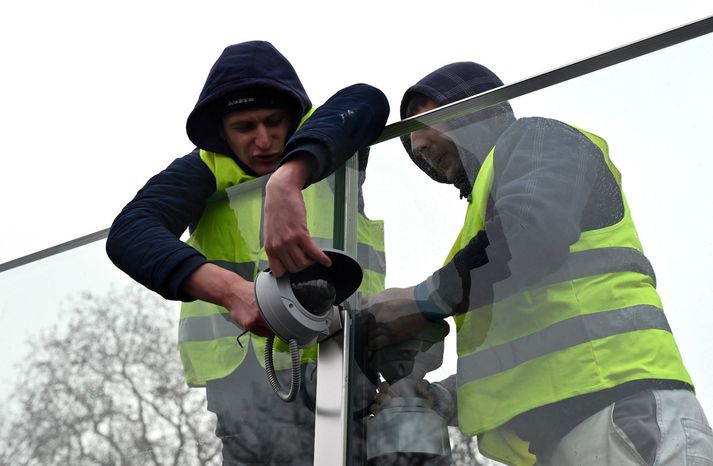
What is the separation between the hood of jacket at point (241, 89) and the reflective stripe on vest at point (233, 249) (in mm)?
102

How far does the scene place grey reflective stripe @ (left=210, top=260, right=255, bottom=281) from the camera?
2691 mm

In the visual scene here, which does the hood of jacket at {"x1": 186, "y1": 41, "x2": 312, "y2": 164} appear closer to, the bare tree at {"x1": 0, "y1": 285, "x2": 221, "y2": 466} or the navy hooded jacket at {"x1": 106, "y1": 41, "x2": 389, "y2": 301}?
the navy hooded jacket at {"x1": 106, "y1": 41, "x2": 389, "y2": 301}

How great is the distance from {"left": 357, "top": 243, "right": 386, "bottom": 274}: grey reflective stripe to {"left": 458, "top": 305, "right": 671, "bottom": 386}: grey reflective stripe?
0.33m

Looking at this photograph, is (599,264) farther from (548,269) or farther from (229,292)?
(229,292)

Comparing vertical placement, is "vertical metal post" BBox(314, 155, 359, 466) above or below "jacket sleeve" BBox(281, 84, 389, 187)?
below

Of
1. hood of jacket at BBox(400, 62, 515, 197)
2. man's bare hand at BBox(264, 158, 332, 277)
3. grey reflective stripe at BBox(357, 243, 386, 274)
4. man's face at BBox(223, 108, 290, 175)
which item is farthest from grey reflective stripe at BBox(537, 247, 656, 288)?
man's face at BBox(223, 108, 290, 175)

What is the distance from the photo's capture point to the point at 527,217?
229 cm

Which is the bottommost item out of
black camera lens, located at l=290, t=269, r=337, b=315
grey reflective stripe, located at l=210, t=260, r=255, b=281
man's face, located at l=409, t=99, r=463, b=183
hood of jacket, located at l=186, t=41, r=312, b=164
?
black camera lens, located at l=290, t=269, r=337, b=315

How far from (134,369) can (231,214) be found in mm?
583

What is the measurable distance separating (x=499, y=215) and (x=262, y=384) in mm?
757

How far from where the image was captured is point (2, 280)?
141 inches

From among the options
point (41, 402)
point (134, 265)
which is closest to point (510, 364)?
point (134, 265)

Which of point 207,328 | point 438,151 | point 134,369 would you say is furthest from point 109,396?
point 438,151

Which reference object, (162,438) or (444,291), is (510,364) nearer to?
(444,291)
